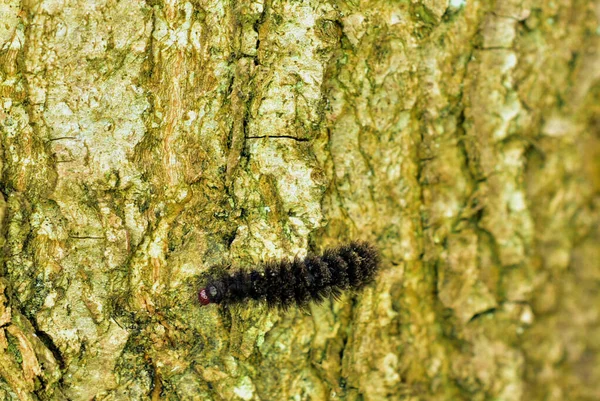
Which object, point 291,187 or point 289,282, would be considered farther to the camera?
point 291,187

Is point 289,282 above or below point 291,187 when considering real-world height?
below

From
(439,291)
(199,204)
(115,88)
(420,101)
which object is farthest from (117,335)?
(420,101)

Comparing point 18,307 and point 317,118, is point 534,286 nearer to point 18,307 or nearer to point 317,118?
point 317,118
